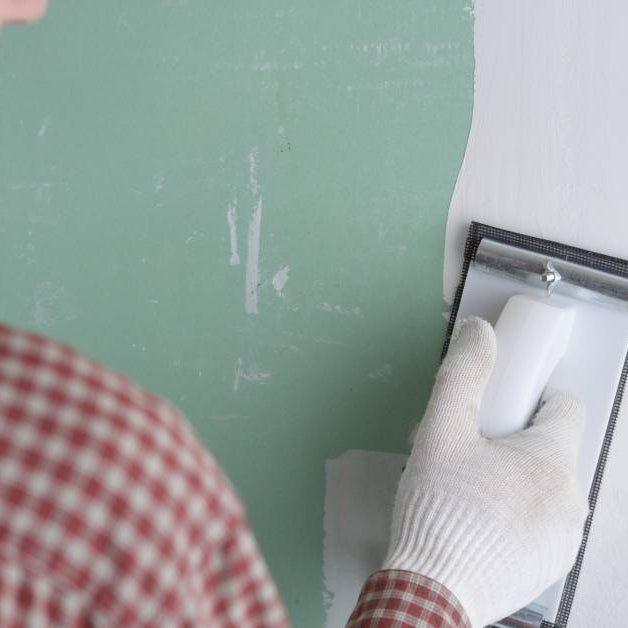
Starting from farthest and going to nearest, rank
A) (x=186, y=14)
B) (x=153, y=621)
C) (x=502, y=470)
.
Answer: (x=186, y=14) → (x=502, y=470) → (x=153, y=621)

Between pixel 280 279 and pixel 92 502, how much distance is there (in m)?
0.56

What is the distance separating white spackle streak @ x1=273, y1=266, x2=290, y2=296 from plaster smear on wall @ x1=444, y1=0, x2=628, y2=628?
0.60ft

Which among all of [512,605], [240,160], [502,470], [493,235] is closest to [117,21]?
[240,160]

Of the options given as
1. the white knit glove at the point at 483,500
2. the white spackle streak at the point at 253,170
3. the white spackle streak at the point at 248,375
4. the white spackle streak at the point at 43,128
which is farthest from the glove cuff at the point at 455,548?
the white spackle streak at the point at 43,128

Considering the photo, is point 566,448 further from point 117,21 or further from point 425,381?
point 117,21

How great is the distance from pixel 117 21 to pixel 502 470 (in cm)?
→ 59

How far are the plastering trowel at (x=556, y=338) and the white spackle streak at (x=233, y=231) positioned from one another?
24 centimetres

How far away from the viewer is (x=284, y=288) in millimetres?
918

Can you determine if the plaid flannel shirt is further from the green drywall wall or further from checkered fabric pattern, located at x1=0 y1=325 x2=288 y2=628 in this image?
the green drywall wall

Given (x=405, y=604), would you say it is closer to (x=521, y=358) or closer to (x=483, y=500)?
(x=483, y=500)

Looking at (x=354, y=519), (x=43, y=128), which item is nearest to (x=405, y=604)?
(x=354, y=519)

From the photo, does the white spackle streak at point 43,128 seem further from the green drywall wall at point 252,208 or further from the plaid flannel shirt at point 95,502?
the plaid flannel shirt at point 95,502

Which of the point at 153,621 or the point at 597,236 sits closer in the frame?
the point at 153,621

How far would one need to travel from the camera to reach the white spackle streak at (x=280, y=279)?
92 centimetres
